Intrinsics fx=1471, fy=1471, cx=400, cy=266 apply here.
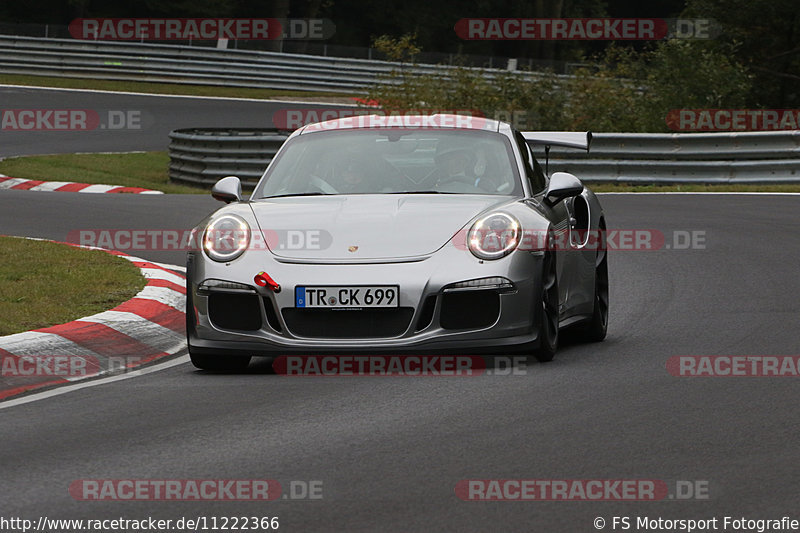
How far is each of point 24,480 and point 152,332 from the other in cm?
352

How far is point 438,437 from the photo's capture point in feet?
18.7

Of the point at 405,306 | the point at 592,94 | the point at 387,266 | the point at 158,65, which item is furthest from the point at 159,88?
the point at 405,306

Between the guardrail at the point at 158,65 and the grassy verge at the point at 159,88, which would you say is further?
the guardrail at the point at 158,65

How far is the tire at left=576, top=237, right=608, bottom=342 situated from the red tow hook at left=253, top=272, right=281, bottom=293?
2102 millimetres

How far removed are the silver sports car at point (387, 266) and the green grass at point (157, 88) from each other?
30683mm

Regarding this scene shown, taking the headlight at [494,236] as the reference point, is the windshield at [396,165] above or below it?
above

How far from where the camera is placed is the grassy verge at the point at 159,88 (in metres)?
38.5

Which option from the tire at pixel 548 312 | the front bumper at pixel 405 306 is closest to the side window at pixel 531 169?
the tire at pixel 548 312

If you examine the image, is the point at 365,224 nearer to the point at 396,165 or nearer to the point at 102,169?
the point at 396,165

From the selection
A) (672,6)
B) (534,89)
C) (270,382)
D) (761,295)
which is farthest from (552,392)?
(672,6)

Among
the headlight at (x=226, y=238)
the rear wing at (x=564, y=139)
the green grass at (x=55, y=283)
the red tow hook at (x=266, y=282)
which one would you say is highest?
the rear wing at (x=564, y=139)

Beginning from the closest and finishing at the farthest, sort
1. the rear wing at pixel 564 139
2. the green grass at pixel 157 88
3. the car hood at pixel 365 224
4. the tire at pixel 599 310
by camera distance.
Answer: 1. the car hood at pixel 365 224
2. the tire at pixel 599 310
3. the rear wing at pixel 564 139
4. the green grass at pixel 157 88

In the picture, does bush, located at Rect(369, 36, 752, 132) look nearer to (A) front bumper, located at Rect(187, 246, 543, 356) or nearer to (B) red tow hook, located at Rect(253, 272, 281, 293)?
(A) front bumper, located at Rect(187, 246, 543, 356)

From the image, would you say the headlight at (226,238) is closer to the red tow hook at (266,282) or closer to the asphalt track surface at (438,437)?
the red tow hook at (266,282)
